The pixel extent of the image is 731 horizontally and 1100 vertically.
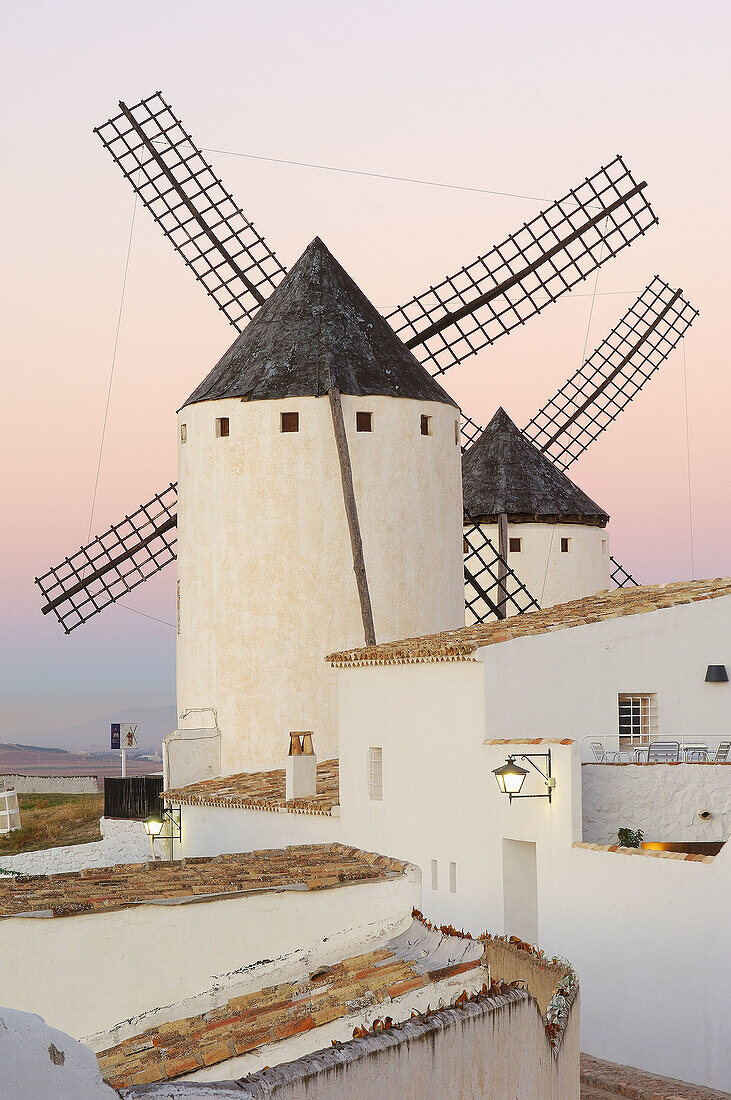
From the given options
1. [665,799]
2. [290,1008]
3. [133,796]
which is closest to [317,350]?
[133,796]

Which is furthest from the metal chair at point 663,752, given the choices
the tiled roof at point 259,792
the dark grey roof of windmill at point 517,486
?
the dark grey roof of windmill at point 517,486

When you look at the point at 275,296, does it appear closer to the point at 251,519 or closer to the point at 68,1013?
the point at 251,519

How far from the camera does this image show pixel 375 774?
16.8 m

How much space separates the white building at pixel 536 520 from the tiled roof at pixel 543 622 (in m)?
13.7

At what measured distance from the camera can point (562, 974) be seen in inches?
323

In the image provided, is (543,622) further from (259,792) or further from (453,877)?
(259,792)

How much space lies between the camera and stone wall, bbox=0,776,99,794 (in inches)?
1470

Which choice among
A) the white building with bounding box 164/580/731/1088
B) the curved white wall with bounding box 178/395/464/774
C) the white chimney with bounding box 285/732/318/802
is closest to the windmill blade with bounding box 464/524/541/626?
the curved white wall with bounding box 178/395/464/774

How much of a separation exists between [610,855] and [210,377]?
13.8 meters

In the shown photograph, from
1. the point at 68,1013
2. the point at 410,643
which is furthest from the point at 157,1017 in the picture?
the point at 410,643

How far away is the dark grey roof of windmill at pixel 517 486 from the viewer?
31500mm

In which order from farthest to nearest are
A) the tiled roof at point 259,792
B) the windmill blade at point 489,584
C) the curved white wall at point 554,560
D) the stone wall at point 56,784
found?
the stone wall at point 56,784
the curved white wall at point 554,560
the windmill blade at point 489,584
the tiled roof at point 259,792

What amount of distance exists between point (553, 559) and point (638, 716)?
53.4 ft

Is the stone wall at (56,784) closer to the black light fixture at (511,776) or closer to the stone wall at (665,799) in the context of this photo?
the stone wall at (665,799)
